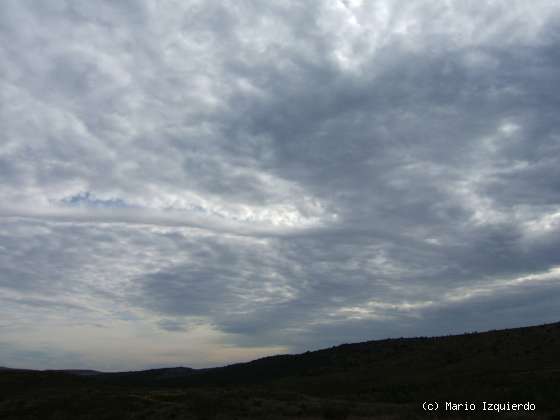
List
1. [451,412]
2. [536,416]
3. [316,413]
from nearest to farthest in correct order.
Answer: [536,416] → [451,412] → [316,413]

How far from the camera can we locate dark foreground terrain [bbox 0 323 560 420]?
31500 mm

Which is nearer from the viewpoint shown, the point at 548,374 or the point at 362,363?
the point at 548,374

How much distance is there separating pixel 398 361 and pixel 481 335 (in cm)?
1560

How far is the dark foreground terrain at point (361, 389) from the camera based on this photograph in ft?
103

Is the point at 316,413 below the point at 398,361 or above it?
below

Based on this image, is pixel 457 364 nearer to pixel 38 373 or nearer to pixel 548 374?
pixel 548 374

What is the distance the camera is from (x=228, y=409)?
111 ft

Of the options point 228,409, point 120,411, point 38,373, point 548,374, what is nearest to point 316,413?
point 228,409

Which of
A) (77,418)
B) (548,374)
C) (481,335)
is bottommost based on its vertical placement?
(77,418)

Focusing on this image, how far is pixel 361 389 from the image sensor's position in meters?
52.5

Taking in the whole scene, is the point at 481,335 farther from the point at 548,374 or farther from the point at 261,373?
the point at 548,374

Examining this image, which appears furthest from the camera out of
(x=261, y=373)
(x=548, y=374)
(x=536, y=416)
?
(x=261, y=373)

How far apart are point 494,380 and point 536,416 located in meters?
18.7

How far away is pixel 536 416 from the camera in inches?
938
